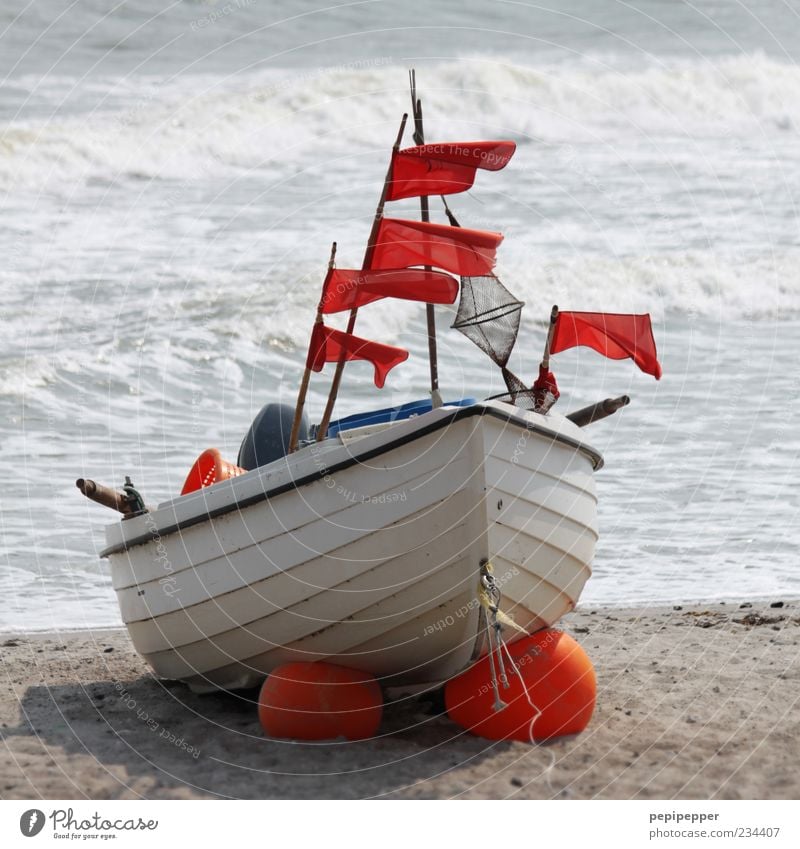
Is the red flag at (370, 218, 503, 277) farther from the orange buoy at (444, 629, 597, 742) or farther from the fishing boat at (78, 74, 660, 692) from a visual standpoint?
the orange buoy at (444, 629, 597, 742)

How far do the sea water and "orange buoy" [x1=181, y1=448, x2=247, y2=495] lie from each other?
2.42 meters

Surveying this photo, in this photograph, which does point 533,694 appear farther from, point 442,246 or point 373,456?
point 442,246

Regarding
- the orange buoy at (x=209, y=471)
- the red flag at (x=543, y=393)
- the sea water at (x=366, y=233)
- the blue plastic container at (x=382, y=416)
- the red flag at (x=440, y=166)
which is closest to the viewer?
the red flag at (x=440, y=166)

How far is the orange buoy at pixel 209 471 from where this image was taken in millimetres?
7305

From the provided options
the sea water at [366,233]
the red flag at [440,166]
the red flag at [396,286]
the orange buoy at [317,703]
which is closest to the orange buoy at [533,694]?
the orange buoy at [317,703]

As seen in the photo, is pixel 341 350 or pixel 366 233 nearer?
pixel 341 350

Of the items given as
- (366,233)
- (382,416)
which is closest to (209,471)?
(382,416)

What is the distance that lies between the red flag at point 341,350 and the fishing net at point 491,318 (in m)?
0.45

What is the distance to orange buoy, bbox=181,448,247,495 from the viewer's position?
7.30 meters

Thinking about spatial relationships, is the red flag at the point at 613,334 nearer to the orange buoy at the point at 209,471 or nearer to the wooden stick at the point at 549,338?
the wooden stick at the point at 549,338

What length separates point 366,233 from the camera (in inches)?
841

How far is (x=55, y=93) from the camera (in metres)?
25.9

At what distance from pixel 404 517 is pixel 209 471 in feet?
6.10

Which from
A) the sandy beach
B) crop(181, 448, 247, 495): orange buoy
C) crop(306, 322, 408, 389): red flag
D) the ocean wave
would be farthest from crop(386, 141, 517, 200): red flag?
the ocean wave
